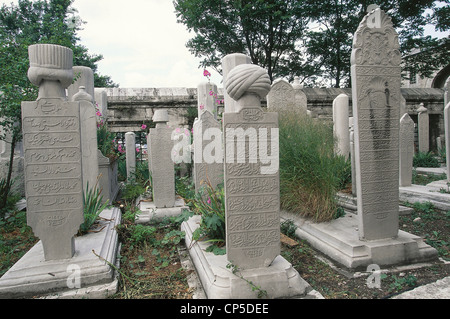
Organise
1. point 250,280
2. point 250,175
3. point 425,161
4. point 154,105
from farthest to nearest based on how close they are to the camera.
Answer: point 154,105
point 425,161
point 250,175
point 250,280

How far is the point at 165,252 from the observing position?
347 centimetres

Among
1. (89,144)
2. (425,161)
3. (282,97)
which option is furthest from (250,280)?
(425,161)

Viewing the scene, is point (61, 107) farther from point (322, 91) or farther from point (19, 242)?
point (322, 91)

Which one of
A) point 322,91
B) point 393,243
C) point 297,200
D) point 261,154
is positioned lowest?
point 393,243

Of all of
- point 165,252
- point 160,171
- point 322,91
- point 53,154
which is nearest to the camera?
point 53,154

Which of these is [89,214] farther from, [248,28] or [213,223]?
[248,28]

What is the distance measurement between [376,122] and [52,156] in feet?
11.3

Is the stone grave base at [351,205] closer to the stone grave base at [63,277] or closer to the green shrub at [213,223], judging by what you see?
the green shrub at [213,223]

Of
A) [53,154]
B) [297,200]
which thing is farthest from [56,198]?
[297,200]

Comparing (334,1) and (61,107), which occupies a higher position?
(334,1)

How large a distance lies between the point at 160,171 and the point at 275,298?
3.27m

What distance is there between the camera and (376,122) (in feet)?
10.1

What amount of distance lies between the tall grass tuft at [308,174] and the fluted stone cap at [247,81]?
2018 mm

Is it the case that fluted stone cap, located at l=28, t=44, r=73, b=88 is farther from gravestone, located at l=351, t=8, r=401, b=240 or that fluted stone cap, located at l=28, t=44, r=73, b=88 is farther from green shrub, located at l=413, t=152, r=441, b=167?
green shrub, located at l=413, t=152, r=441, b=167
